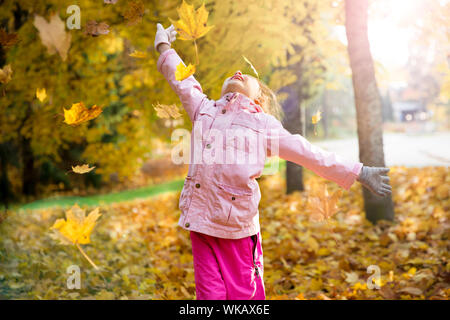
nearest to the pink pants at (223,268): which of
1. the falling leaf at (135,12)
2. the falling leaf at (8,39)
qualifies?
the falling leaf at (135,12)

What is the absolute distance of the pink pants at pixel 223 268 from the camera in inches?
75.6

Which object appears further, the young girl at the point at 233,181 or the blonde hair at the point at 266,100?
the blonde hair at the point at 266,100

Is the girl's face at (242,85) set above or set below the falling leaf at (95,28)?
below

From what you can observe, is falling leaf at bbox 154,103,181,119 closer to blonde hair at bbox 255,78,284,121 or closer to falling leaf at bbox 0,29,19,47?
blonde hair at bbox 255,78,284,121

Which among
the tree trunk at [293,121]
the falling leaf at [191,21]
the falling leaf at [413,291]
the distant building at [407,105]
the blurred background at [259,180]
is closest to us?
the falling leaf at [191,21]

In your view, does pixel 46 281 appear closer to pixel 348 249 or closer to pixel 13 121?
pixel 348 249

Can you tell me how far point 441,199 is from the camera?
4.98 meters

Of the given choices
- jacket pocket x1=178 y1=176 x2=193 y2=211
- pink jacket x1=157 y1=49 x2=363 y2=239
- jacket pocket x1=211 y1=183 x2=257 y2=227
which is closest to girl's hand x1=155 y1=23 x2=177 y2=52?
pink jacket x1=157 y1=49 x2=363 y2=239

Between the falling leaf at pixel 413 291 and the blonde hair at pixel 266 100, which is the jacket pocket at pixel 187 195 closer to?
the blonde hair at pixel 266 100

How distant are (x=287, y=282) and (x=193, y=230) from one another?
1745 mm

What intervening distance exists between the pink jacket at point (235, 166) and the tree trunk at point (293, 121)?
8.24 ft

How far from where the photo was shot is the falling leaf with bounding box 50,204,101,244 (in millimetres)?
2123

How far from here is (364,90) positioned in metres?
4.27

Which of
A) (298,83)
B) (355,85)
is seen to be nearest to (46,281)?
(355,85)
